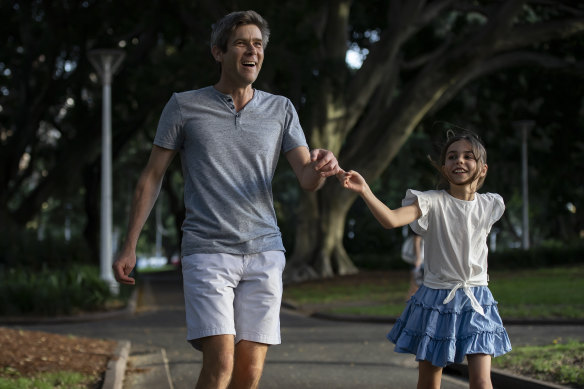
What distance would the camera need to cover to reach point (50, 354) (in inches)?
351

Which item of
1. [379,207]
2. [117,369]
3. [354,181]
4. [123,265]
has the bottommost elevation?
[117,369]

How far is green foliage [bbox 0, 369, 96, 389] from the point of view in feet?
23.2

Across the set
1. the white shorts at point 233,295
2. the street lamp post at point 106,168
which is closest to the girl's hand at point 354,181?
the white shorts at point 233,295

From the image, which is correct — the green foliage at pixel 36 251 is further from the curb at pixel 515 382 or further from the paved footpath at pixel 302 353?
the curb at pixel 515 382

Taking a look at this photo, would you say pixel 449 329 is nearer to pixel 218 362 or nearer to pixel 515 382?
pixel 218 362

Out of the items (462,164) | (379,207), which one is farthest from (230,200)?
(462,164)

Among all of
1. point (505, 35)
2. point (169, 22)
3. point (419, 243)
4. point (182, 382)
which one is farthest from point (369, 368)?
point (169, 22)

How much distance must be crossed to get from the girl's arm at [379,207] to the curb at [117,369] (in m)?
3.46

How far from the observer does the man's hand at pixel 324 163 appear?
13.7 ft

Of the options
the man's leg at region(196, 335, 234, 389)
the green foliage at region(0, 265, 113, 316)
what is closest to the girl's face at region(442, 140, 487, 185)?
the man's leg at region(196, 335, 234, 389)

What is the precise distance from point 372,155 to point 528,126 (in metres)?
6.48

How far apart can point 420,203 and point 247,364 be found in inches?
55.7

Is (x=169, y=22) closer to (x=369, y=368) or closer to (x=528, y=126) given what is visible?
(x=528, y=126)

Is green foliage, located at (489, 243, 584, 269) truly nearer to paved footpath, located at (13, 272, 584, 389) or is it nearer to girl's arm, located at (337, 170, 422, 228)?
paved footpath, located at (13, 272, 584, 389)
